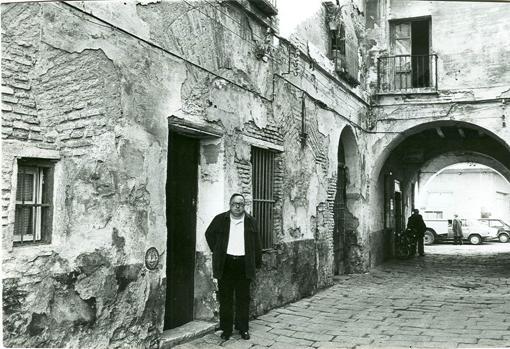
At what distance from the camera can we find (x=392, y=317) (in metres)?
6.43

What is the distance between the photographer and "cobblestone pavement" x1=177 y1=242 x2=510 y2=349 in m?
5.18

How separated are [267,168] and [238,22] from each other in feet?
6.31

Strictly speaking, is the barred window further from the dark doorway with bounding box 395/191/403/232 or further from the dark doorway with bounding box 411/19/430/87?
the dark doorway with bounding box 395/191/403/232

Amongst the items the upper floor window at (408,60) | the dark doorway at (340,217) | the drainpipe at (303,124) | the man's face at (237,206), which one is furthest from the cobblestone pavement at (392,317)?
the upper floor window at (408,60)

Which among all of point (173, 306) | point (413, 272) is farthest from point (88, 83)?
point (413, 272)

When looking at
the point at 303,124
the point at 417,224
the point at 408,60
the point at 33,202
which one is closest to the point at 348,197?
the point at 303,124

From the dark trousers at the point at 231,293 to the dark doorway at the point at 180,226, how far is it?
1.53 feet

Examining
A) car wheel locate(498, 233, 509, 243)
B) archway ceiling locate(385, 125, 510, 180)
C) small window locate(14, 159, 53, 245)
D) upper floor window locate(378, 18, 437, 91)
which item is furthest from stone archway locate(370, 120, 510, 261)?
small window locate(14, 159, 53, 245)

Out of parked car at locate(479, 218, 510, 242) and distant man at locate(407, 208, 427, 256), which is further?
parked car at locate(479, 218, 510, 242)

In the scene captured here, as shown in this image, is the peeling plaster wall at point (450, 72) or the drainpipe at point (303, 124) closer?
the drainpipe at point (303, 124)

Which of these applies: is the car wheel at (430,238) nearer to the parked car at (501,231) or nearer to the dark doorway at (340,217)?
the parked car at (501,231)

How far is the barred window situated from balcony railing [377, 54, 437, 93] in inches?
249

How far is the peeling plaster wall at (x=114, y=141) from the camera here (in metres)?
3.24

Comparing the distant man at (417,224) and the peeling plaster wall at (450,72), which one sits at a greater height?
the peeling plaster wall at (450,72)
